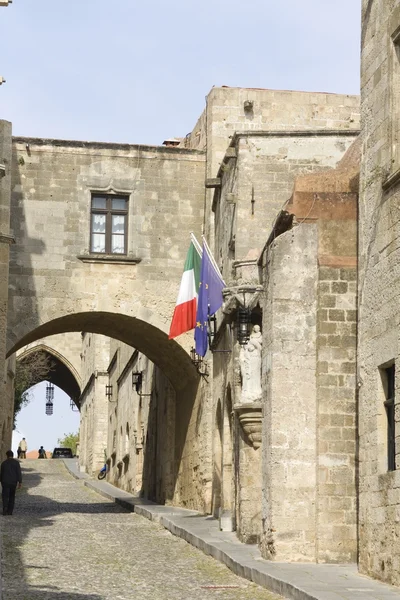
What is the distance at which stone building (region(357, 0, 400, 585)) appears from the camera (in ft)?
37.5

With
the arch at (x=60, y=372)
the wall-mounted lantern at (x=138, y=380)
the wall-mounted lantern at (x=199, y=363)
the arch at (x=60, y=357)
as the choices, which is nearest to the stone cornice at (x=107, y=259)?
the wall-mounted lantern at (x=199, y=363)

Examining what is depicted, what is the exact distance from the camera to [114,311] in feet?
78.1

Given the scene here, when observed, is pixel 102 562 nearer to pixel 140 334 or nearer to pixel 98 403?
pixel 140 334

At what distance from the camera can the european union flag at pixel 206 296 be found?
1834cm

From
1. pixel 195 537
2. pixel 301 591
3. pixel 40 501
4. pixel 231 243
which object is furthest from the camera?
pixel 40 501

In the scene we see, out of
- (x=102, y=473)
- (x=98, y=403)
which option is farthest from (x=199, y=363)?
(x=98, y=403)

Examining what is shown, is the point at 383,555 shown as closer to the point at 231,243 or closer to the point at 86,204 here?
Answer: the point at 231,243

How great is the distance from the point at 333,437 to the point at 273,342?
1242mm

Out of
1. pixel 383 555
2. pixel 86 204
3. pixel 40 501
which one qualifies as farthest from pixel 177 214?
pixel 383 555

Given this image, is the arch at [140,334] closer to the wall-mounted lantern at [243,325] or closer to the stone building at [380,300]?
the wall-mounted lantern at [243,325]

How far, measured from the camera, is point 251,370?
16031 millimetres

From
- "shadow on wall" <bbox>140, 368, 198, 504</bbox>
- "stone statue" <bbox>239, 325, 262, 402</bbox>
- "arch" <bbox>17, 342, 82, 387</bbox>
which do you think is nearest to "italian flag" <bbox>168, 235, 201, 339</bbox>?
"shadow on wall" <bbox>140, 368, 198, 504</bbox>

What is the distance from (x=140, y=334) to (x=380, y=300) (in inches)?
531

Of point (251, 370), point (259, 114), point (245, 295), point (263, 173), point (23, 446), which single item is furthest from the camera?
point (23, 446)
